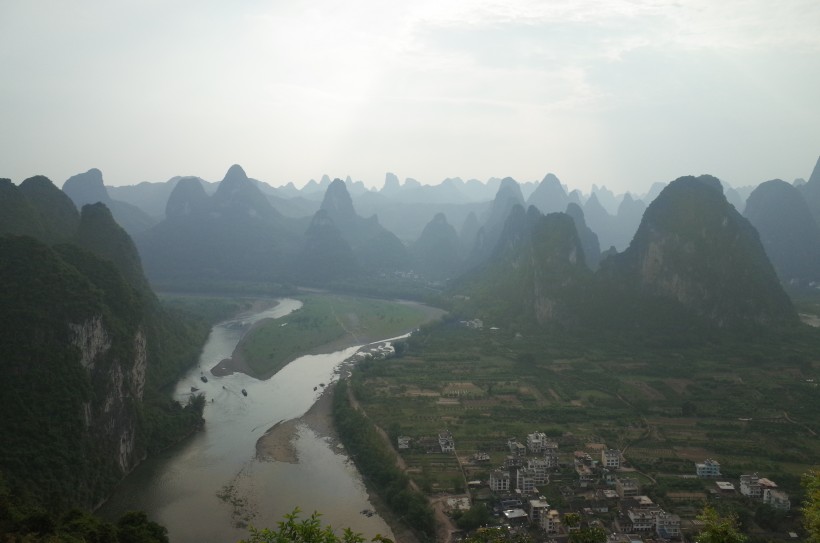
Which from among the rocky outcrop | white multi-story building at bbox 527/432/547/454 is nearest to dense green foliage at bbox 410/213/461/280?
the rocky outcrop

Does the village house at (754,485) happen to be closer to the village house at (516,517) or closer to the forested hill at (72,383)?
the village house at (516,517)

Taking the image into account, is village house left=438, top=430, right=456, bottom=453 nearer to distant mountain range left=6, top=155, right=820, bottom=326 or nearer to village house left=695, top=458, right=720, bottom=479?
village house left=695, top=458, right=720, bottom=479

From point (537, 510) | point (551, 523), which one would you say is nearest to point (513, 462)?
point (537, 510)

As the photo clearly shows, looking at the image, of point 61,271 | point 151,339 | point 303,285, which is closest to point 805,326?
point 151,339

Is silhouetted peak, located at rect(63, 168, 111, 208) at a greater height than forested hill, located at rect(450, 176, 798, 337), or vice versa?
silhouetted peak, located at rect(63, 168, 111, 208)

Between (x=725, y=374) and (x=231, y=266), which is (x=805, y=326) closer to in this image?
(x=725, y=374)

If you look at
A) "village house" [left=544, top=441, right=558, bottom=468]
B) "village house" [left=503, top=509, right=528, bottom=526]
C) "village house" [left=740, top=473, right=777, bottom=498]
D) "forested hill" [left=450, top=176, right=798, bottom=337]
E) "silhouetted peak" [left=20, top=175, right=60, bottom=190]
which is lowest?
"village house" [left=503, top=509, right=528, bottom=526]

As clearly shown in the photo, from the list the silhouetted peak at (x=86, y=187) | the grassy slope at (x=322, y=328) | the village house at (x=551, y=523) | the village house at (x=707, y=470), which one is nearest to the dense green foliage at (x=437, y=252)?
the grassy slope at (x=322, y=328)

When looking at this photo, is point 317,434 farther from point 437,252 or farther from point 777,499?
point 437,252
